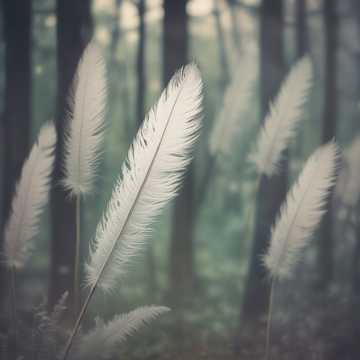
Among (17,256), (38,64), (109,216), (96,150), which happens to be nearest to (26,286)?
(17,256)

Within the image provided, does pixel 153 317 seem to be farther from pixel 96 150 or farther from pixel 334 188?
pixel 334 188

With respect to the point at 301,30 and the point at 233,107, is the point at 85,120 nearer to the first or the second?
the point at 233,107

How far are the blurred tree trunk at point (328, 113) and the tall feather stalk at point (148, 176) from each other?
3.22ft

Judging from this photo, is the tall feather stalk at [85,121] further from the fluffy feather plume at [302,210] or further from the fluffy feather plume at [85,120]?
the fluffy feather plume at [302,210]

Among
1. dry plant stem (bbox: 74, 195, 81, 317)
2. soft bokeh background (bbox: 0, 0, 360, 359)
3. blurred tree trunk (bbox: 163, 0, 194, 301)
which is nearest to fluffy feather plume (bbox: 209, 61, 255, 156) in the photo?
soft bokeh background (bbox: 0, 0, 360, 359)

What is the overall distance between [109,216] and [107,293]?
578 mm

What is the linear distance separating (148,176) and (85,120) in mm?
488

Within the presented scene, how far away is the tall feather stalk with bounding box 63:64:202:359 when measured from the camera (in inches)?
63.3

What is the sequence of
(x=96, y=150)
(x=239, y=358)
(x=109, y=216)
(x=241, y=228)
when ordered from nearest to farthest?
1. (x=109, y=216)
2. (x=96, y=150)
3. (x=239, y=358)
4. (x=241, y=228)

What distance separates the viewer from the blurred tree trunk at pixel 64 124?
192cm

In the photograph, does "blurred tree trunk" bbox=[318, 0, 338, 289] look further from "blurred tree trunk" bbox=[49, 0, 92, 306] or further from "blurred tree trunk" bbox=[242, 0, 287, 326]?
"blurred tree trunk" bbox=[49, 0, 92, 306]

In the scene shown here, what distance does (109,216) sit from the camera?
171 centimetres

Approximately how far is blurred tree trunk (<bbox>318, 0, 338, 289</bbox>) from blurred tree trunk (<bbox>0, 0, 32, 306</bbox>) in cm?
184

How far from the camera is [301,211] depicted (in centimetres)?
181
